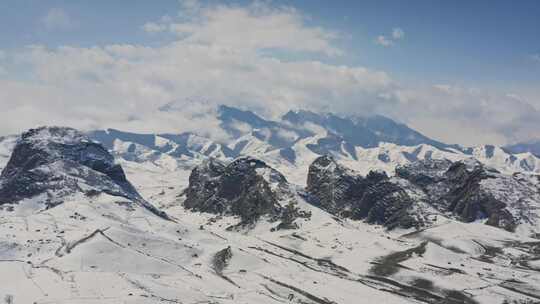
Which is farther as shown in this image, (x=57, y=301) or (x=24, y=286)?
(x=24, y=286)

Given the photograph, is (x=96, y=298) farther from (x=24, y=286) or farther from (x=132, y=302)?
(x=24, y=286)

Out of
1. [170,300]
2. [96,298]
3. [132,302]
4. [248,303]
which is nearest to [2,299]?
[96,298]

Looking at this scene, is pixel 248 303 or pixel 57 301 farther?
pixel 248 303

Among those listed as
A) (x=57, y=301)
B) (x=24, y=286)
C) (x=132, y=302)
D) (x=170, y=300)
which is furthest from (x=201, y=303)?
(x=24, y=286)

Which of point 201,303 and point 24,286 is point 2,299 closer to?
point 24,286

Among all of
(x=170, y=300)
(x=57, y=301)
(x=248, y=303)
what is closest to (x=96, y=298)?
(x=57, y=301)

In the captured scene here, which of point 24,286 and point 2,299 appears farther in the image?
point 24,286

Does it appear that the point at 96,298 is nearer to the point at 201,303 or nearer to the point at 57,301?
the point at 57,301
